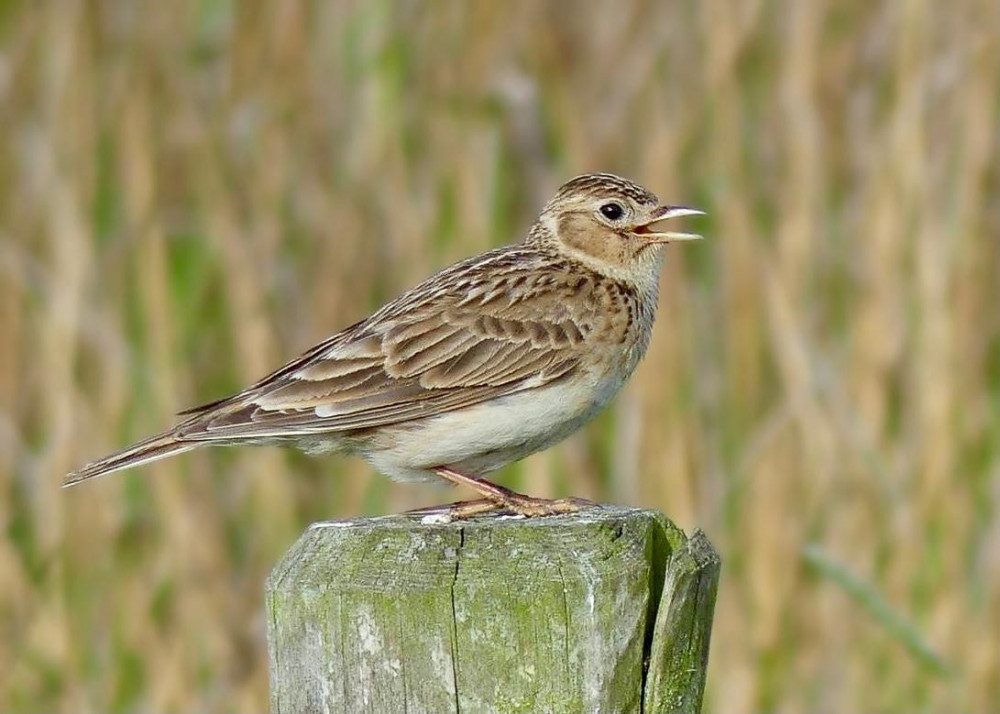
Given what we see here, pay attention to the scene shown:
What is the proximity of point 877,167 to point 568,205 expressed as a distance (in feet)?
5.18

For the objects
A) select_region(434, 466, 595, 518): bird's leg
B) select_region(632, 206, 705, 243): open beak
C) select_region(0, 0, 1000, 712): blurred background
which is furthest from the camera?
select_region(0, 0, 1000, 712): blurred background

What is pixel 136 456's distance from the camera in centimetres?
472

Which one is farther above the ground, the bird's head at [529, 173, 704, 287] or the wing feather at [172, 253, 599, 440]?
the bird's head at [529, 173, 704, 287]

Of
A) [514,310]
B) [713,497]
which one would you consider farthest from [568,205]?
[713,497]

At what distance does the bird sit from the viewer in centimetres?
492

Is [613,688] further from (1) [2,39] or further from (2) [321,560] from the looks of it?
(1) [2,39]

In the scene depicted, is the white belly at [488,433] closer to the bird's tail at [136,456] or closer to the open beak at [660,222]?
the bird's tail at [136,456]

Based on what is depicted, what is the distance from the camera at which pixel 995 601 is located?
6.56 m

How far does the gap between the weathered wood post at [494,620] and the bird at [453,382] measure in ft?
4.95

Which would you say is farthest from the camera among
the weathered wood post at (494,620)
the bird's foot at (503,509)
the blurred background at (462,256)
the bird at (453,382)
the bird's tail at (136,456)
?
the blurred background at (462,256)

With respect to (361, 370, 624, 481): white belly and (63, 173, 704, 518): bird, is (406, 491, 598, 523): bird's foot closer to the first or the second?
(63, 173, 704, 518): bird

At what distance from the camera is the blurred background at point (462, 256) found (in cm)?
666

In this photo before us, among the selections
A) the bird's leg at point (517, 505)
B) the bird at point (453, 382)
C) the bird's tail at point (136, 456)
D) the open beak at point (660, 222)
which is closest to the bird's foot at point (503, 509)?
the bird's leg at point (517, 505)

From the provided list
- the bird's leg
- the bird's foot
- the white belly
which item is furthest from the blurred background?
the bird's foot
